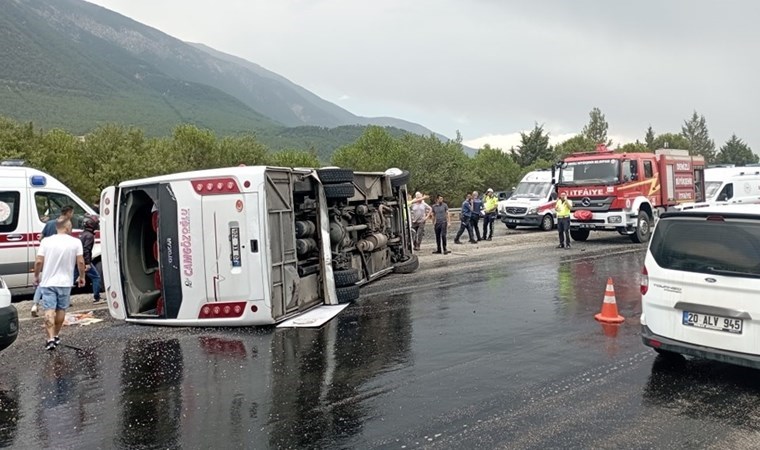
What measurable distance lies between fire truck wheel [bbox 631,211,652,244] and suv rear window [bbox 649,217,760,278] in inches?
533

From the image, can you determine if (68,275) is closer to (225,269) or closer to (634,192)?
(225,269)

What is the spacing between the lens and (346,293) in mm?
9789

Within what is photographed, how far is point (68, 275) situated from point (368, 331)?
12.3 feet

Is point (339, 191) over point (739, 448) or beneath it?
over

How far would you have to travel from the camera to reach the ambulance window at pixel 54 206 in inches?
436

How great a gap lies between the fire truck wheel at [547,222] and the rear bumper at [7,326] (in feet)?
68.5

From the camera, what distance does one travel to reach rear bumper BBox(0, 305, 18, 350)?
6348mm

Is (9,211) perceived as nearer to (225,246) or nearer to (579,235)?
(225,246)

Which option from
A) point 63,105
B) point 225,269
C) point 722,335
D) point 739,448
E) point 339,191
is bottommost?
point 739,448

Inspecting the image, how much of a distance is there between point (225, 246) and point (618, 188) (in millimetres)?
13900

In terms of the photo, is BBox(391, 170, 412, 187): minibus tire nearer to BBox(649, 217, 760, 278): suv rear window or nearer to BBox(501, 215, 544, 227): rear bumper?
BBox(649, 217, 760, 278): suv rear window

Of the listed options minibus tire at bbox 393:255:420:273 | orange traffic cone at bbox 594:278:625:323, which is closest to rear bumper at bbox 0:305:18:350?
orange traffic cone at bbox 594:278:625:323

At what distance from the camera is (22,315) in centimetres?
981

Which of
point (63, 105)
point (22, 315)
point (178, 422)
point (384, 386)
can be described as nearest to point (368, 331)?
point (384, 386)
